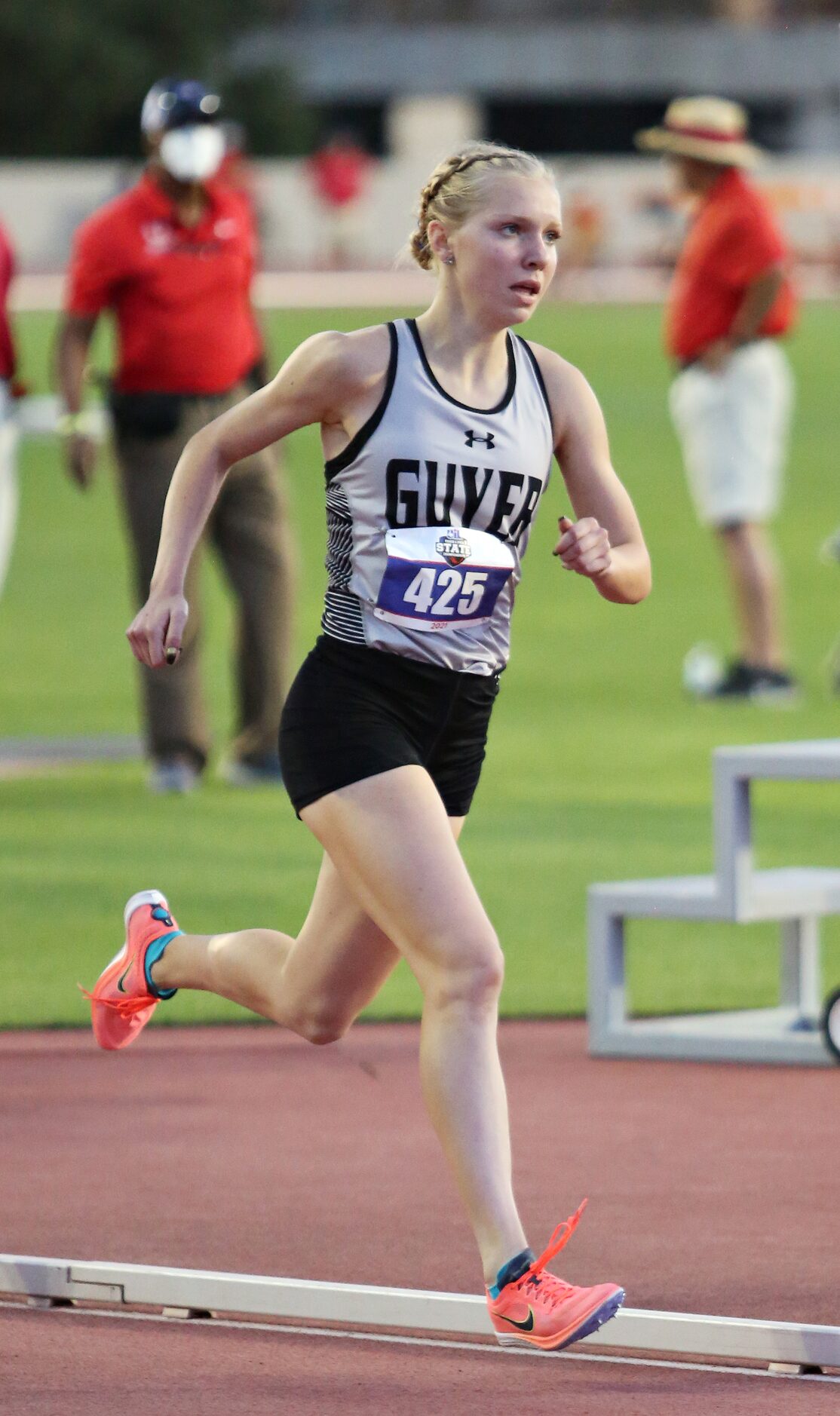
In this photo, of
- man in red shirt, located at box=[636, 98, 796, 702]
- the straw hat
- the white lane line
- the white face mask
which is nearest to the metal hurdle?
the white lane line

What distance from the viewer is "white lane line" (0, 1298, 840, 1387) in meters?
4.52

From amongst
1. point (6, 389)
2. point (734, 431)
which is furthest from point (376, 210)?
point (6, 389)

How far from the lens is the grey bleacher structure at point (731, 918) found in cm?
697

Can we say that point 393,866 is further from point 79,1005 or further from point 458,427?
point 79,1005

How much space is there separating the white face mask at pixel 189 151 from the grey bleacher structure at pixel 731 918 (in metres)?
4.44

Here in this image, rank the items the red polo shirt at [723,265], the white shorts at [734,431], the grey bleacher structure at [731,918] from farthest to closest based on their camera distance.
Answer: the white shorts at [734,431], the red polo shirt at [723,265], the grey bleacher structure at [731,918]

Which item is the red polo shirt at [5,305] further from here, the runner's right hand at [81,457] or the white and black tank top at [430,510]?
the white and black tank top at [430,510]

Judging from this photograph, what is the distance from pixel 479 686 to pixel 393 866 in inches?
17.0

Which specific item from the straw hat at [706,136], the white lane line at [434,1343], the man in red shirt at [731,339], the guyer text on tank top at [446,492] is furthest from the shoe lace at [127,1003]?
the straw hat at [706,136]

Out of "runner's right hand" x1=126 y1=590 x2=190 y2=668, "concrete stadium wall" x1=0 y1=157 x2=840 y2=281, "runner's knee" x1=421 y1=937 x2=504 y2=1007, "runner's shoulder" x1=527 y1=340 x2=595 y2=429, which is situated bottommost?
"runner's knee" x1=421 y1=937 x2=504 y2=1007

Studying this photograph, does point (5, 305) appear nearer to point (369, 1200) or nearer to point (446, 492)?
point (369, 1200)

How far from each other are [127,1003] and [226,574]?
5.46m

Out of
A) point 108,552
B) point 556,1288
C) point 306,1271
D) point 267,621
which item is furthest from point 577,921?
point 108,552

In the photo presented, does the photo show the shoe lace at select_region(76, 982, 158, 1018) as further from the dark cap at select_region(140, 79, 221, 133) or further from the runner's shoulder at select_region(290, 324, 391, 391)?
the dark cap at select_region(140, 79, 221, 133)
